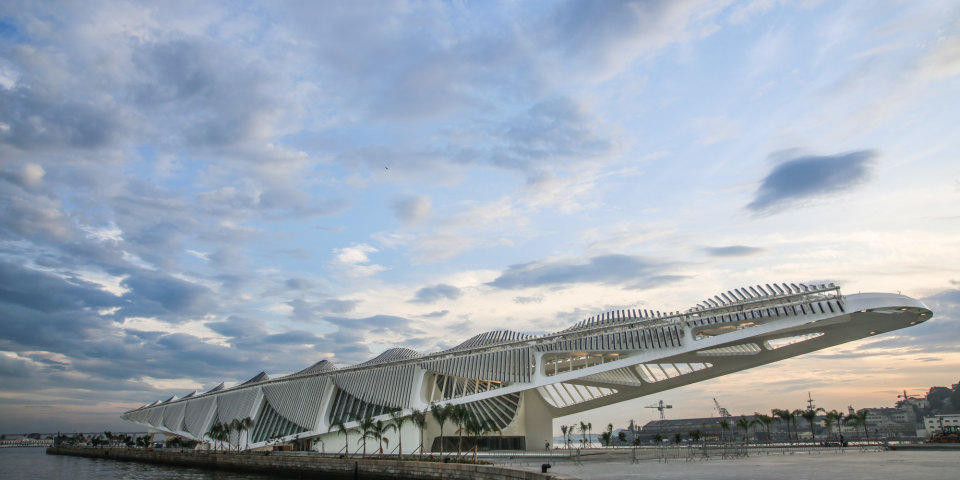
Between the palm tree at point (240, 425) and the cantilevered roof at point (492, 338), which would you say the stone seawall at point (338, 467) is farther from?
the cantilevered roof at point (492, 338)

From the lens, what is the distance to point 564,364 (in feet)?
179

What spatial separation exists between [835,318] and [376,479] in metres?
30.1

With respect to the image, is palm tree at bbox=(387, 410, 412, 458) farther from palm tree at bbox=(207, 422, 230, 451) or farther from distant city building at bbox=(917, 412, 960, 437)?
distant city building at bbox=(917, 412, 960, 437)

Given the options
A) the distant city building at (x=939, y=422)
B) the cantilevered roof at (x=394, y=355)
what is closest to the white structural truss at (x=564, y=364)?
the cantilevered roof at (x=394, y=355)

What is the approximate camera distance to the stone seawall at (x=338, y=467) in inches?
1206

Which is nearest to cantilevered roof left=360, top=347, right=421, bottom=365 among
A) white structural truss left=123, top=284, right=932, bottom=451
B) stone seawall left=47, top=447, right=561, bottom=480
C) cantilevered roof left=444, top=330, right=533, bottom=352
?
white structural truss left=123, top=284, right=932, bottom=451

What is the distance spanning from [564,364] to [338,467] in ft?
70.3

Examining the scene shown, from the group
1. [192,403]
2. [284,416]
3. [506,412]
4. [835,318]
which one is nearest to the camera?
[835,318]

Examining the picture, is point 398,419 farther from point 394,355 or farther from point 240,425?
point 240,425

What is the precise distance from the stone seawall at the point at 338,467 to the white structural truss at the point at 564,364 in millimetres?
4689

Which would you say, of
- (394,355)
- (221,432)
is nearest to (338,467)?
(394,355)

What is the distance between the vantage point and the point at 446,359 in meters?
51.3

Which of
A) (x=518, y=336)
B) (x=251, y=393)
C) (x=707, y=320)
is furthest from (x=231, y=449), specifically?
(x=707, y=320)

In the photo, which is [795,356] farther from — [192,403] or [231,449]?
[192,403]
